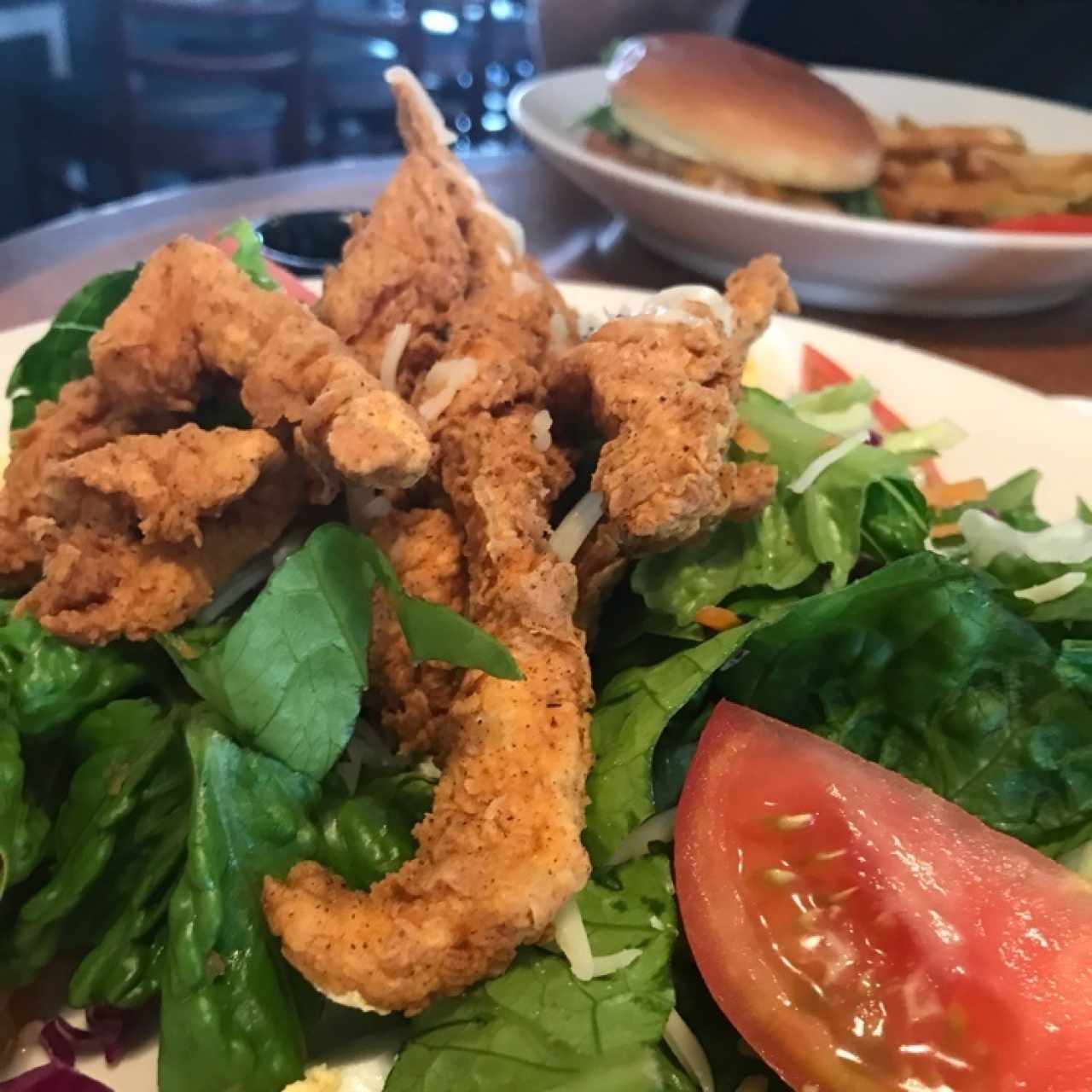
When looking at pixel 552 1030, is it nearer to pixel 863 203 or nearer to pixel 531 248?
pixel 531 248

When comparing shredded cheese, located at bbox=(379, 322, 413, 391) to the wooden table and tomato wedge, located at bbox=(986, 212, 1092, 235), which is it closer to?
the wooden table

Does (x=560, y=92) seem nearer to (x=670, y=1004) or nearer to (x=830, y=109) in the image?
(x=830, y=109)

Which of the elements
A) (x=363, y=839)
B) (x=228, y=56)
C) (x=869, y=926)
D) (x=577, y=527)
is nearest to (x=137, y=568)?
(x=363, y=839)

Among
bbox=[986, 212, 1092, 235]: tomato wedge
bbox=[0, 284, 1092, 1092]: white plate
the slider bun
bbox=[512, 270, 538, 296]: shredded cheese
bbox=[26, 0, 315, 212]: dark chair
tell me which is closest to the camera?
bbox=[512, 270, 538, 296]: shredded cheese

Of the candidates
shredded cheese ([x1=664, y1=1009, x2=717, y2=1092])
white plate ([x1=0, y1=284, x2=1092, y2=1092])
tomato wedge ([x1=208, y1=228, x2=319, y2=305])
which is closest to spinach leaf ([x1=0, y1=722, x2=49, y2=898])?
shredded cheese ([x1=664, y1=1009, x2=717, y2=1092])

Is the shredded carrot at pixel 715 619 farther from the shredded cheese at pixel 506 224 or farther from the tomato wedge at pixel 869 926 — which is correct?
the shredded cheese at pixel 506 224

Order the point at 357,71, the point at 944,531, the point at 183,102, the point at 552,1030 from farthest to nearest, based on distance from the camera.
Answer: the point at 357,71 → the point at 183,102 → the point at 944,531 → the point at 552,1030

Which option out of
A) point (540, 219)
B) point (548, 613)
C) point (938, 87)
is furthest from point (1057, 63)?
point (548, 613)
